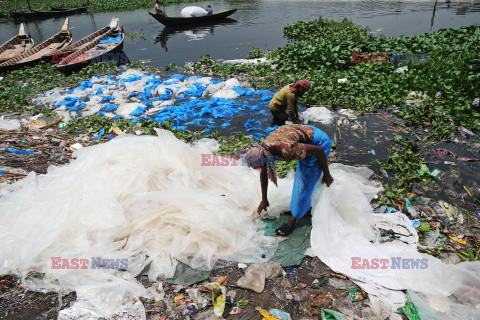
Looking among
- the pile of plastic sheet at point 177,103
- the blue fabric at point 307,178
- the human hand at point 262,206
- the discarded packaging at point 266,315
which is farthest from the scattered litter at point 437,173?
the discarded packaging at point 266,315

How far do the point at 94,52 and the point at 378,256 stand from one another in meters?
11.6

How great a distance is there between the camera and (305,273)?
268 centimetres

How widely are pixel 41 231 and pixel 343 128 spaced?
5.03 meters

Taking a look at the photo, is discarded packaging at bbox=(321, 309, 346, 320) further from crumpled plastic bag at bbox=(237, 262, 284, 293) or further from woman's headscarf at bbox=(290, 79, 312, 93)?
woman's headscarf at bbox=(290, 79, 312, 93)

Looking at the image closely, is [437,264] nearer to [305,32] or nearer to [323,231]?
[323,231]

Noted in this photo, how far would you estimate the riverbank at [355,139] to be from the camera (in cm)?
248

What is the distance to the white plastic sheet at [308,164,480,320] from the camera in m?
2.20

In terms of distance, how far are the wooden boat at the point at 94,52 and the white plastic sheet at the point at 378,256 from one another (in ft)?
32.4

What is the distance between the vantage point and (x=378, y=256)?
2.55 meters

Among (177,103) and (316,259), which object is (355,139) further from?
(177,103)

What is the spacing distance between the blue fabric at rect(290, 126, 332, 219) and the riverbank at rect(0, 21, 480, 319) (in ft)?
1.83

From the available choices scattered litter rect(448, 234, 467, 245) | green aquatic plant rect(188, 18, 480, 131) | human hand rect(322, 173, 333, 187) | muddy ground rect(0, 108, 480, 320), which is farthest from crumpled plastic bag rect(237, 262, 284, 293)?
green aquatic plant rect(188, 18, 480, 131)

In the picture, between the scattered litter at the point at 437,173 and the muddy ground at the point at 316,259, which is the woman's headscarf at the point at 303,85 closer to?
the muddy ground at the point at 316,259

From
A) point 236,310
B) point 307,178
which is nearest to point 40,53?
point 307,178
